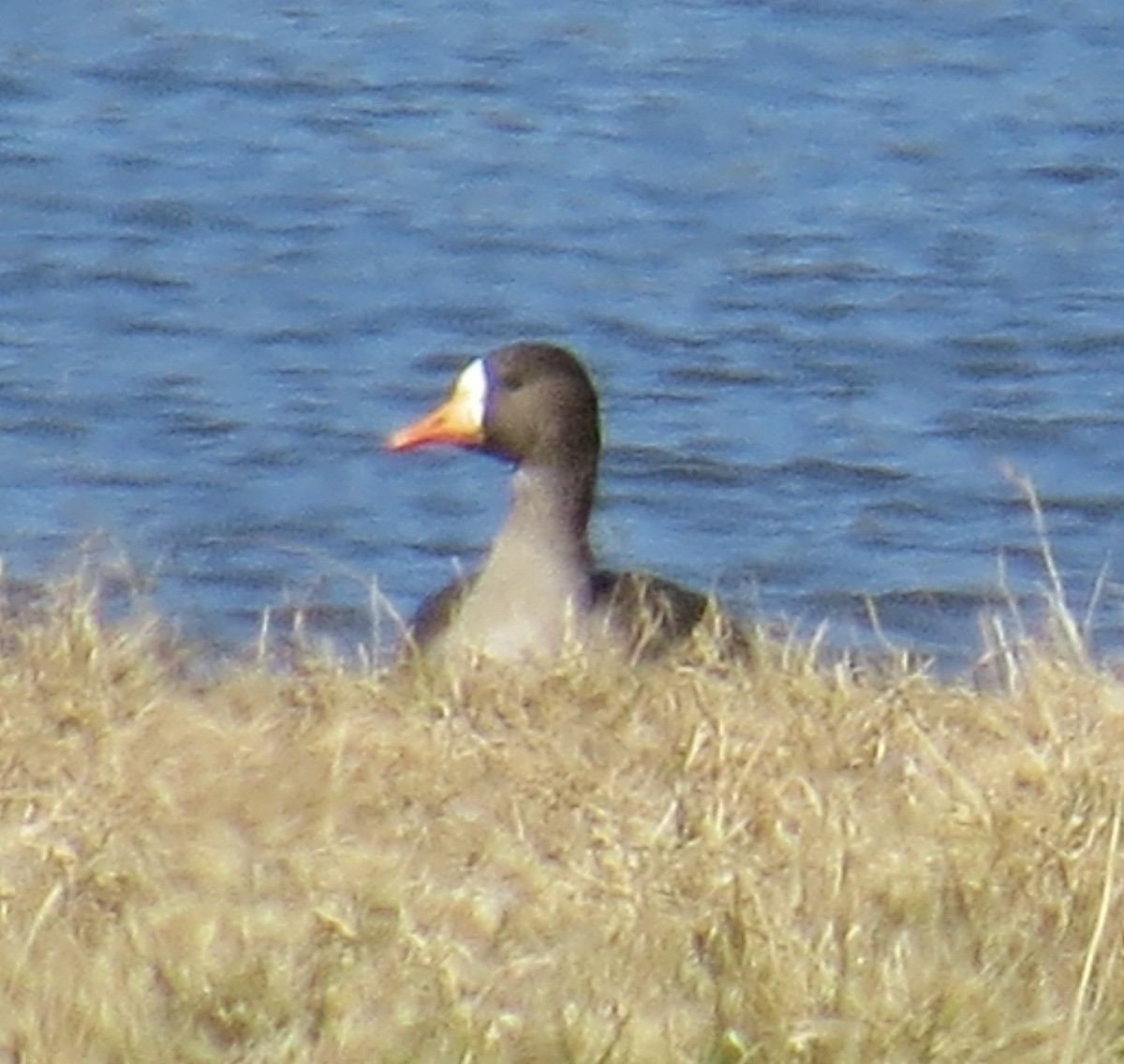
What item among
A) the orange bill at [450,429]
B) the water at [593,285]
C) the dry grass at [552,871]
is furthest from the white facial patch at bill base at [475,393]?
the dry grass at [552,871]

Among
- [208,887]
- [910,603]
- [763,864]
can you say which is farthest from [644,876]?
[910,603]

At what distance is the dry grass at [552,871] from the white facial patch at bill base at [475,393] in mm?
2639

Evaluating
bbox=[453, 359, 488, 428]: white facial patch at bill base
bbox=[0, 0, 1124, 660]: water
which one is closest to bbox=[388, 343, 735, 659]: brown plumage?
bbox=[453, 359, 488, 428]: white facial patch at bill base

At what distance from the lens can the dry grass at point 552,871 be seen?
4.43 m

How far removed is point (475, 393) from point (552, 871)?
3.59 metres

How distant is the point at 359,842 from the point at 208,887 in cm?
27

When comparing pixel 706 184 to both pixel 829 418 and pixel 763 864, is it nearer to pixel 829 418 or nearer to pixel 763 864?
pixel 829 418

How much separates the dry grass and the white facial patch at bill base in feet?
8.66

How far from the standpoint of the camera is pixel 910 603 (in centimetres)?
963

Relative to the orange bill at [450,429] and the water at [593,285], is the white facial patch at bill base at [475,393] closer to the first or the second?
the orange bill at [450,429]

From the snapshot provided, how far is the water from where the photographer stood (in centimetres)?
1009

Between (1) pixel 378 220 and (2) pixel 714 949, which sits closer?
(2) pixel 714 949

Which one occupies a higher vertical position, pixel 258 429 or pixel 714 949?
pixel 714 949

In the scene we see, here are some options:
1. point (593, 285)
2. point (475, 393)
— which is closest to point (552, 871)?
point (475, 393)
